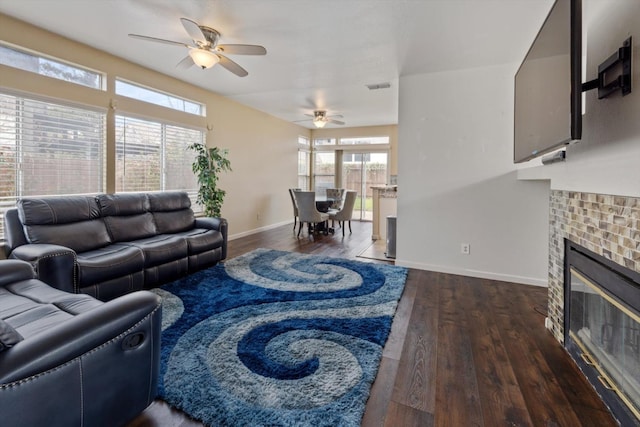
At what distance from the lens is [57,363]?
3.51 feet

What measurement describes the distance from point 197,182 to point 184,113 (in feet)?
3.54

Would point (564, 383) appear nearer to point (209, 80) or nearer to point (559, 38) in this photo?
point (559, 38)

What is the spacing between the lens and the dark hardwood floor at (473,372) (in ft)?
4.85

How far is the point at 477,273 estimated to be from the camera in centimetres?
371

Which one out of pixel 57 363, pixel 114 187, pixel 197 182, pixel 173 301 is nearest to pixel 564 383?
pixel 57 363

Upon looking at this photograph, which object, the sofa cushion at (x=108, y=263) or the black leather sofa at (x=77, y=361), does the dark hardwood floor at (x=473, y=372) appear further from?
the sofa cushion at (x=108, y=263)

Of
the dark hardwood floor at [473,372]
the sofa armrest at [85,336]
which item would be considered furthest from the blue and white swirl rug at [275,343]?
the sofa armrest at [85,336]

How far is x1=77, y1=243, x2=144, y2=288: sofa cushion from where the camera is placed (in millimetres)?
2523

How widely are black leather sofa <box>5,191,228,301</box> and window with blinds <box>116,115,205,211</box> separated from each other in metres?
0.48

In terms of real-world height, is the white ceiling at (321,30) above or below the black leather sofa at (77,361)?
above

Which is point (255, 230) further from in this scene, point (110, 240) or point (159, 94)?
point (110, 240)

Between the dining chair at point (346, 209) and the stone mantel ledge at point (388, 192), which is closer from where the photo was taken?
the stone mantel ledge at point (388, 192)

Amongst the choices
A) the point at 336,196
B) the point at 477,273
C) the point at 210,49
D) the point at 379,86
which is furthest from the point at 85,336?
the point at 336,196

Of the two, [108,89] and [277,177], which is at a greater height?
[108,89]
